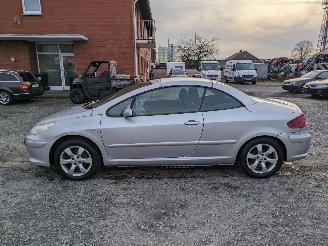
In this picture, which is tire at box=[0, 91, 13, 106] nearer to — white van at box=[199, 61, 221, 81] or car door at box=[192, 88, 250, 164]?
car door at box=[192, 88, 250, 164]

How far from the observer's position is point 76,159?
4.82m

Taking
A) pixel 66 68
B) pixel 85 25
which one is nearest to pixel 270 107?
pixel 85 25

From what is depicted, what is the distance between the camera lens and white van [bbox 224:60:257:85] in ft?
87.0

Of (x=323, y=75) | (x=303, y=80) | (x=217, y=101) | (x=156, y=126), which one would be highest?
(x=217, y=101)

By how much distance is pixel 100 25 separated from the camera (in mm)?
17547

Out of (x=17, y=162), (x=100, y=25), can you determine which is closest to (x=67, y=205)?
(x=17, y=162)

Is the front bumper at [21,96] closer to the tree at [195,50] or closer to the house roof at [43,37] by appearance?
the house roof at [43,37]

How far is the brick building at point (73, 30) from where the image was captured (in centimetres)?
1731

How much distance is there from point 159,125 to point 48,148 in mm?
1712

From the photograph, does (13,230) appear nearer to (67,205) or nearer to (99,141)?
(67,205)

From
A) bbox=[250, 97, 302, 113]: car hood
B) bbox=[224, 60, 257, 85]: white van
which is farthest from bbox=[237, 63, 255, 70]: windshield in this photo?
bbox=[250, 97, 302, 113]: car hood

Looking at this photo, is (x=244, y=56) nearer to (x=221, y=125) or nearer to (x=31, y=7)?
(x=31, y=7)

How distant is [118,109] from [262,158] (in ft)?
7.53

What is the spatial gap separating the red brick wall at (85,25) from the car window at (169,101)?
44.5 feet
